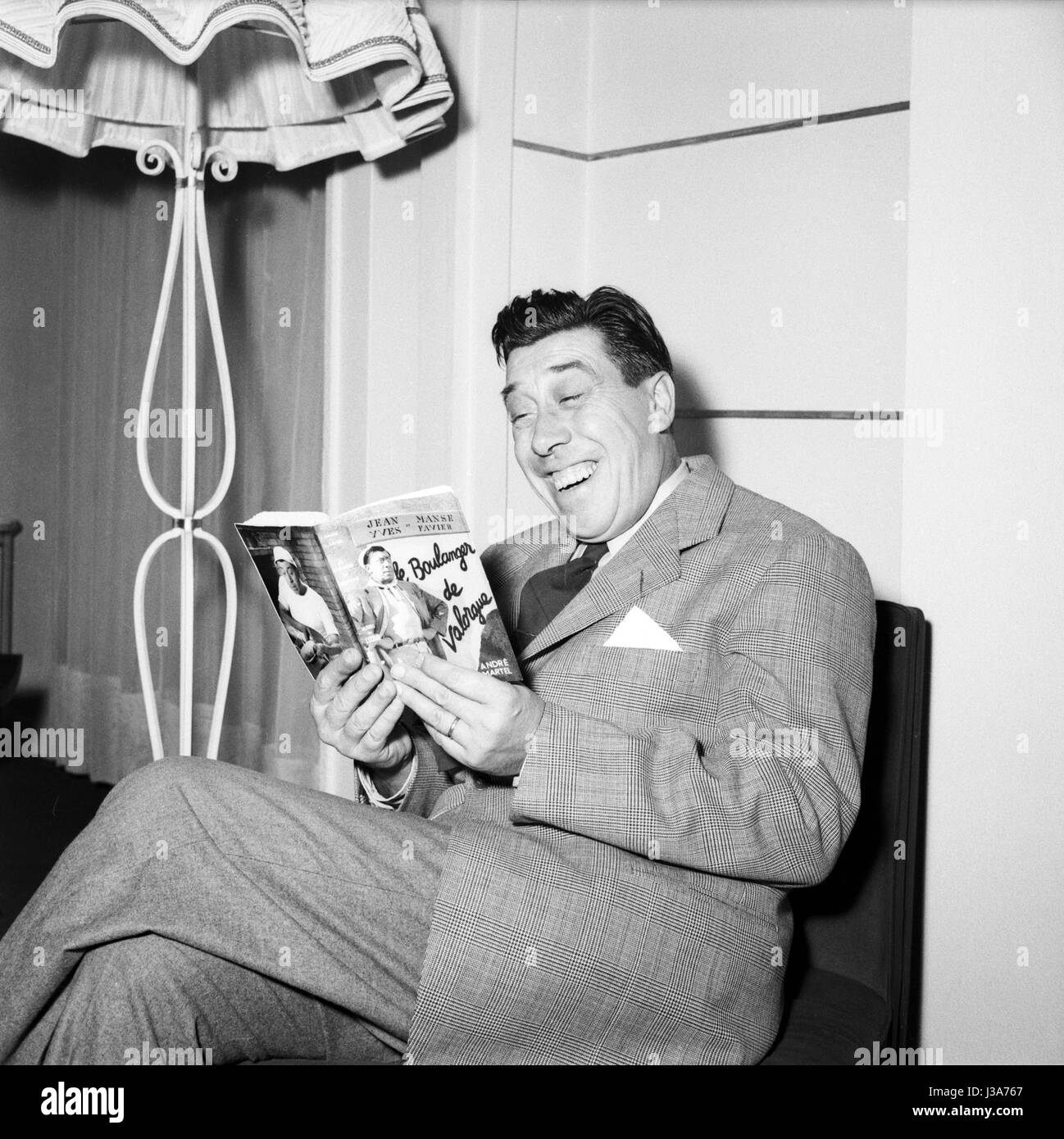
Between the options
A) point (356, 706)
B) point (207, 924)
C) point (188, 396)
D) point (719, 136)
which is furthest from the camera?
point (188, 396)

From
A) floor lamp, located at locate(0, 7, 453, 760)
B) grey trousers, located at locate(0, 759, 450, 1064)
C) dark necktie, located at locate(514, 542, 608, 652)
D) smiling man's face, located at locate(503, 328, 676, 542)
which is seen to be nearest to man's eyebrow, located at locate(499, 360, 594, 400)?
smiling man's face, located at locate(503, 328, 676, 542)

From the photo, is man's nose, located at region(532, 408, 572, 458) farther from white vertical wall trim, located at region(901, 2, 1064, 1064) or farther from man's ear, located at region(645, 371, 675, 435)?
white vertical wall trim, located at region(901, 2, 1064, 1064)

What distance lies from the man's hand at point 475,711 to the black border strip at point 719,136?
1262mm

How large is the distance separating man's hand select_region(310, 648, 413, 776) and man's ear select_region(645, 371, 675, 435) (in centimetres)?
59

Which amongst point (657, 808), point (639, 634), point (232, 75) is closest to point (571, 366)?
point (639, 634)

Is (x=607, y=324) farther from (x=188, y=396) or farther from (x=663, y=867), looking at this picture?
(x=188, y=396)

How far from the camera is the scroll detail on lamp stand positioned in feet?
7.73

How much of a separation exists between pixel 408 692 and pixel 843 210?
4.02ft

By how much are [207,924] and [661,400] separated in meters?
0.99

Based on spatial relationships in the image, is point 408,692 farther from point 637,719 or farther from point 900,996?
point 900,996

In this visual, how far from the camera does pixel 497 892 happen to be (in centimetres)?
133

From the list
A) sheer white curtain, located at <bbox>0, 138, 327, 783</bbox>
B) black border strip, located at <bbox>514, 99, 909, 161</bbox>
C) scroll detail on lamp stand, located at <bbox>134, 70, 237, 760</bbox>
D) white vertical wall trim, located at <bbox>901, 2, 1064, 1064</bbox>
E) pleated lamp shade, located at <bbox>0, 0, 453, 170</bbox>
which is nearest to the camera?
white vertical wall trim, located at <bbox>901, 2, 1064, 1064</bbox>

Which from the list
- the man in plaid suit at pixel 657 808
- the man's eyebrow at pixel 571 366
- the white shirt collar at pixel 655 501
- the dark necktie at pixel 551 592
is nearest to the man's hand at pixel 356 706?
the man in plaid suit at pixel 657 808

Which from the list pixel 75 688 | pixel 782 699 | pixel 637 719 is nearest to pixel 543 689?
pixel 637 719
